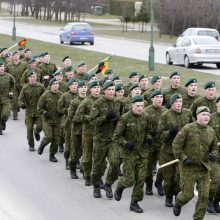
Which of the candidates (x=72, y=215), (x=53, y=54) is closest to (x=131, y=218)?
(x=72, y=215)

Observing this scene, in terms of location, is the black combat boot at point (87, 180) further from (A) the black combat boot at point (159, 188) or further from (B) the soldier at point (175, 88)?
(B) the soldier at point (175, 88)

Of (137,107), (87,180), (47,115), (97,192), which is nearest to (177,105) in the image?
(137,107)

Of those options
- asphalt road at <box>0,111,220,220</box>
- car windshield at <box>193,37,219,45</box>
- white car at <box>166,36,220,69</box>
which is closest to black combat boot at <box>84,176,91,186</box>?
asphalt road at <box>0,111,220,220</box>

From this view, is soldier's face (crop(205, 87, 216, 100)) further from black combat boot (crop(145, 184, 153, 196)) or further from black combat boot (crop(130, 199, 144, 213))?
black combat boot (crop(130, 199, 144, 213))

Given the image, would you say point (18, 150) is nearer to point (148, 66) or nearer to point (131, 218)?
point (131, 218)

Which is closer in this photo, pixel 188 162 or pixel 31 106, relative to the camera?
pixel 188 162

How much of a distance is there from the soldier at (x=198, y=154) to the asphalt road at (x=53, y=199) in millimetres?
637

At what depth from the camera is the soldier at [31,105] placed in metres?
15.9

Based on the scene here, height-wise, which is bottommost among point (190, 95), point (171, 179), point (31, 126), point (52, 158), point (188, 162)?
point (52, 158)

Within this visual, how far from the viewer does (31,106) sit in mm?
16078

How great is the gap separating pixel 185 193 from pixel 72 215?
1.75 meters

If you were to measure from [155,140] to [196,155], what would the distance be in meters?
1.84

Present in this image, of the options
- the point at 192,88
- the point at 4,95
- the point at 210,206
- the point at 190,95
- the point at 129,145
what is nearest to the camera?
the point at 129,145

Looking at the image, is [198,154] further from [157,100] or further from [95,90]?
[95,90]
